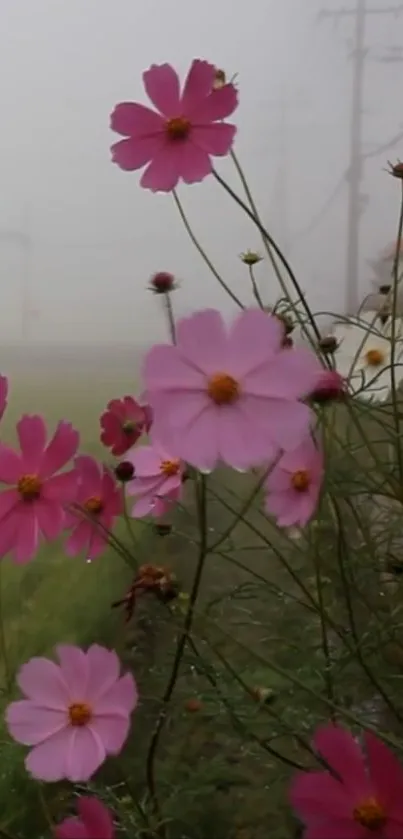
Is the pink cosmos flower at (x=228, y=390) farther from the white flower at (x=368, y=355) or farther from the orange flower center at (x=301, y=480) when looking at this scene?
the white flower at (x=368, y=355)

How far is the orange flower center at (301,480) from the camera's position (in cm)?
58

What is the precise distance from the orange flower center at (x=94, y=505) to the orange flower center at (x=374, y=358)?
29 centimetres

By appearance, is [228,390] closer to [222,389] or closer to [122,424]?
[222,389]

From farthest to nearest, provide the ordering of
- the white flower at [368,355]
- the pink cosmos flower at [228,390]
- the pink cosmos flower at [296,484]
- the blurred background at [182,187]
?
the blurred background at [182,187] → the white flower at [368,355] → the pink cosmos flower at [296,484] → the pink cosmos flower at [228,390]

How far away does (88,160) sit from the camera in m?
1.07

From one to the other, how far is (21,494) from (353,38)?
706 mm

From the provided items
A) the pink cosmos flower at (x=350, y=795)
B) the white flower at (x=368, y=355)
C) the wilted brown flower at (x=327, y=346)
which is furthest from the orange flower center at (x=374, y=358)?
the pink cosmos flower at (x=350, y=795)

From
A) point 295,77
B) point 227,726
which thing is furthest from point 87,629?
point 295,77

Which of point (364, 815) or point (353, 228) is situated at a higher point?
point (353, 228)

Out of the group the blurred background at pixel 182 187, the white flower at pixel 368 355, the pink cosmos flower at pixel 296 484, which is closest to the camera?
the pink cosmos flower at pixel 296 484

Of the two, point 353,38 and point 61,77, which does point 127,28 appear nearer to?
point 61,77

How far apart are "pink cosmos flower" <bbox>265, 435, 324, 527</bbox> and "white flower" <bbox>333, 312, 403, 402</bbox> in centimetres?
18

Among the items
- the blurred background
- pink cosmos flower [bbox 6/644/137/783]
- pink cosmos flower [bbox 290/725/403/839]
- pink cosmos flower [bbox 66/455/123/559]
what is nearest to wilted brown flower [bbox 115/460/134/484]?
pink cosmos flower [bbox 66/455/123/559]

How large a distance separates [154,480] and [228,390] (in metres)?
0.24
